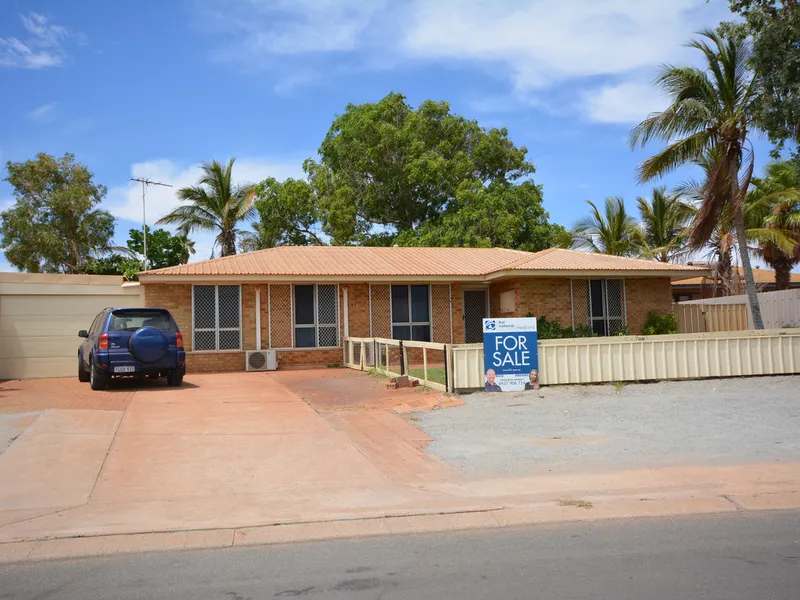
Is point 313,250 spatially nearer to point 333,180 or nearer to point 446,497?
point 333,180

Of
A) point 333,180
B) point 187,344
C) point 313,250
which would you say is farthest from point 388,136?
point 187,344

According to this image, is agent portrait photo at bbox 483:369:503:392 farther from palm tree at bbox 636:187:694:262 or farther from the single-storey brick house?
palm tree at bbox 636:187:694:262

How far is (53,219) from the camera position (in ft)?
118

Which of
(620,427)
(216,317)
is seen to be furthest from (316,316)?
(620,427)

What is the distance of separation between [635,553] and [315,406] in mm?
7781

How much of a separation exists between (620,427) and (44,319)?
14884mm

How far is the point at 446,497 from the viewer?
269 inches

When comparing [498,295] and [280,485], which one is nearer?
[280,485]

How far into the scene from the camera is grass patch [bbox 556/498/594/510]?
636cm

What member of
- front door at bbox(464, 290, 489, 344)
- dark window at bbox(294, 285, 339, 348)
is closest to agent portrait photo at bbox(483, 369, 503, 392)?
dark window at bbox(294, 285, 339, 348)

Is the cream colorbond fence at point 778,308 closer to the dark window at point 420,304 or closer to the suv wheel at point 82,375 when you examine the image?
the dark window at point 420,304

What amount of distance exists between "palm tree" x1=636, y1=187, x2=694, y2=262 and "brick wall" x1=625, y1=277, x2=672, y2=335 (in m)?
10.9

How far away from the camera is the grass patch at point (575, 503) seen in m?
6.36

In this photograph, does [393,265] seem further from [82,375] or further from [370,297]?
[82,375]
